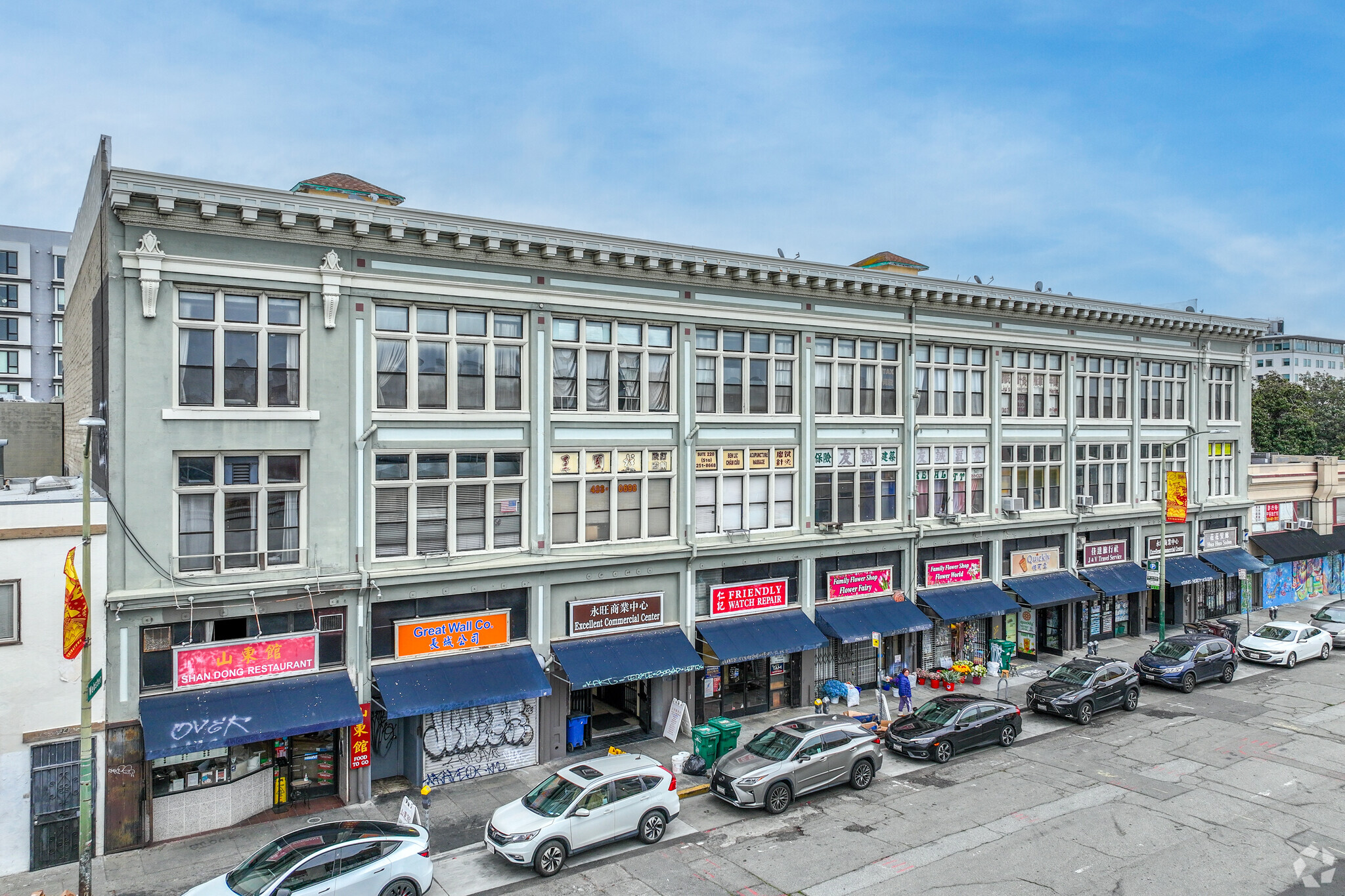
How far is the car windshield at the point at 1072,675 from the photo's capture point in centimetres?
2619

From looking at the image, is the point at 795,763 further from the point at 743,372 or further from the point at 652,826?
the point at 743,372

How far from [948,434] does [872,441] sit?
12.3 feet

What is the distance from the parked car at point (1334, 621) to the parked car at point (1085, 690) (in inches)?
539

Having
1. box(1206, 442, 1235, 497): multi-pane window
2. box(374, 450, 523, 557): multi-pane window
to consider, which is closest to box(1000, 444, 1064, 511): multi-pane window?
box(1206, 442, 1235, 497): multi-pane window

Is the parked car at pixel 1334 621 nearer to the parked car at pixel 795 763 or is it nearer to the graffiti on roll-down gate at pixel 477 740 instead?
the parked car at pixel 795 763

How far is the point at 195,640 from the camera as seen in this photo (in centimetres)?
1850

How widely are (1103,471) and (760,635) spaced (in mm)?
19195

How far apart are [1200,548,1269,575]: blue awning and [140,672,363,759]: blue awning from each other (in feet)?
124

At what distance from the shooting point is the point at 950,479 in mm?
31250

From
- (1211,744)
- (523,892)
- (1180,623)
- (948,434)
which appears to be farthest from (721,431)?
(1180,623)

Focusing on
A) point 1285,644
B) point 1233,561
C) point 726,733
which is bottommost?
point 1285,644

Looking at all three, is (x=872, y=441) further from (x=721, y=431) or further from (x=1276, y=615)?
(x=1276, y=615)

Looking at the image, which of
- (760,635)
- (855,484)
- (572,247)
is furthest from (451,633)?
(855,484)

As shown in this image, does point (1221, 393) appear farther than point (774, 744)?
Yes
